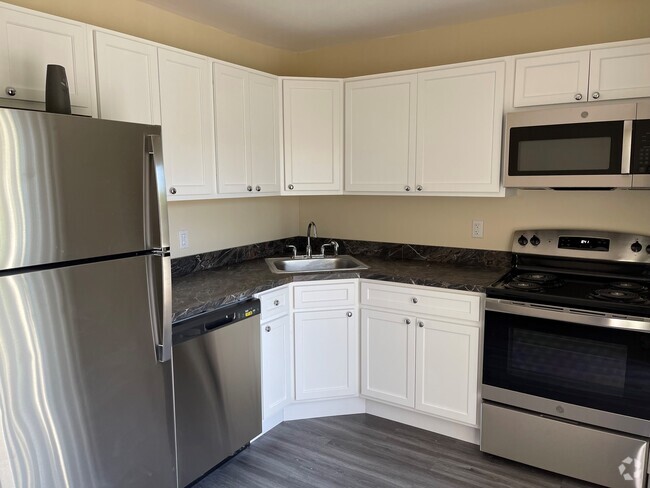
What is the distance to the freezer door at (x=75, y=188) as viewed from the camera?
1.42 m

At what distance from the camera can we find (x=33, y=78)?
6.12ft

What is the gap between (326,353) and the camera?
2.93 m

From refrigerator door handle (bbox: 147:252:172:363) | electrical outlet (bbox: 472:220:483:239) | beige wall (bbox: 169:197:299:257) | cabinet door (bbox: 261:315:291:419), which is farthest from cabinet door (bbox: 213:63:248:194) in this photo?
electrical outlet (bbox: 472:220:483:239)

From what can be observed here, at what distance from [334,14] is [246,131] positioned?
0.89 metres

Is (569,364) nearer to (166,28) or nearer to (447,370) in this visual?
(447,370)

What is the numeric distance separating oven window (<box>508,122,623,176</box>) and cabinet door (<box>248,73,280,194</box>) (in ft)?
4.86

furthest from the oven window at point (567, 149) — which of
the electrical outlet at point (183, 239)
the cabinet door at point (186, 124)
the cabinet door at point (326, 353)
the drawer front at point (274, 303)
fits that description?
the electrical outlet at point (183, 239)

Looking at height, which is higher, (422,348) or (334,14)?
(334,14)

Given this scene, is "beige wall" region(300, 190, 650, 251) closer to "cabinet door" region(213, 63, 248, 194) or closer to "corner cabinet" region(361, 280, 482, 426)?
"corner cabinet" region(361, 280, 482, 426)

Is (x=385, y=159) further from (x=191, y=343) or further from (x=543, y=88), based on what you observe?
(x=191, y=343)

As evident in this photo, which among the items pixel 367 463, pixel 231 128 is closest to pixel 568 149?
pixel 231 128

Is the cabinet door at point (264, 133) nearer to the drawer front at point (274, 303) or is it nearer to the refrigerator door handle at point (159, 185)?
the drawer front at point (274, 303)

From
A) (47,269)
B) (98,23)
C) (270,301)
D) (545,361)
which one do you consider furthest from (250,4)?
(545,361)

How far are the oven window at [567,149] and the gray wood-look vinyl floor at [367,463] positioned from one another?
1.59m
